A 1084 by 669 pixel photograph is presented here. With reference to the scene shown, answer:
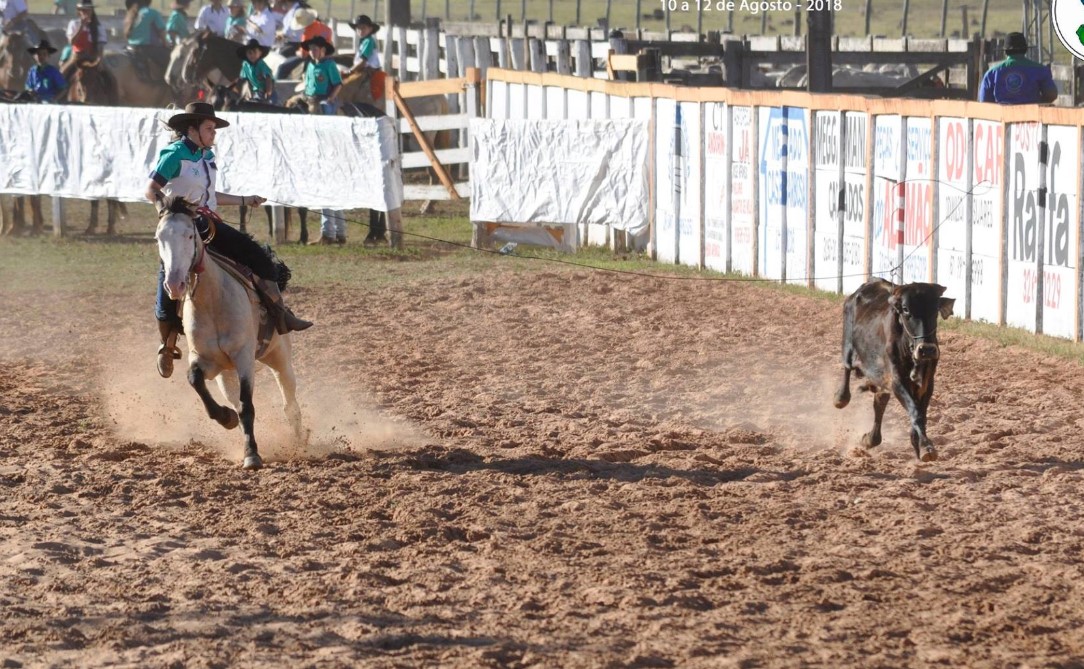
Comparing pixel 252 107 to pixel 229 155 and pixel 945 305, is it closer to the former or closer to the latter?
pixel 229 155

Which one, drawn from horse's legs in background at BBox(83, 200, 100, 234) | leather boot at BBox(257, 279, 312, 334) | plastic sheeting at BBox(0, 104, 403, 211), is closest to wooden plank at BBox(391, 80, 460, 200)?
plastic sheeting at BBox(0, 104, 403, 211)

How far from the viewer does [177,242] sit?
→ 352 inches

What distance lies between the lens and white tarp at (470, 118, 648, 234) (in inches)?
773

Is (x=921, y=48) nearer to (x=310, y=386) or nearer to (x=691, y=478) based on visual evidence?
(x=310, y=386)

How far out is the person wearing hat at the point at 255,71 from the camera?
76.9ft

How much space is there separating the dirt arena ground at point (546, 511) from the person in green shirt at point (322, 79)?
9.32 metres

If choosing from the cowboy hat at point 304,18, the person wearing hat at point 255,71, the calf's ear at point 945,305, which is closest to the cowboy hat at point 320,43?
the person wearing hat at point 255,71

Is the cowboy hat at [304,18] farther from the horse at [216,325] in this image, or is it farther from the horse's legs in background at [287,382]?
the horse at [216,325]

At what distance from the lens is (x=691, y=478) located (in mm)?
9281

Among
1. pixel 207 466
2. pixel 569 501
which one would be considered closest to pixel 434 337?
pixel 207 466

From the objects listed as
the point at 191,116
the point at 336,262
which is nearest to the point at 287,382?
the point at 191,116

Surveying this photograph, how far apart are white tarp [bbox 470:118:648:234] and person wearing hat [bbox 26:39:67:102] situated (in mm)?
6969

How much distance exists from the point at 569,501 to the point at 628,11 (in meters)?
74.0

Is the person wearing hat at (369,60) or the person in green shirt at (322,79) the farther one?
the person wearing hat at (369,60)
